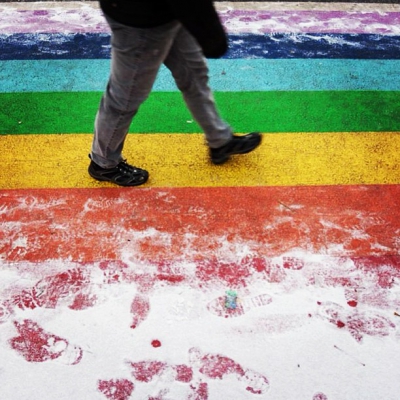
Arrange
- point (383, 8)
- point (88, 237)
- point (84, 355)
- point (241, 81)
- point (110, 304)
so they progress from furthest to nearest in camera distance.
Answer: point (383, 8) < point (241, 81) < point (88, 237) < point (110, 304) < point (84, 355)

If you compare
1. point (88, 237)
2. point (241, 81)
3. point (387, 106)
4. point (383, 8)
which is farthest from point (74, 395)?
point (383, 8)

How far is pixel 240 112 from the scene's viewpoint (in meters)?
3.18

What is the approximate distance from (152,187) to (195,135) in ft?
1.93

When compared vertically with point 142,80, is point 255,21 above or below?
below

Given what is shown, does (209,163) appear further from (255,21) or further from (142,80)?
(255,21)

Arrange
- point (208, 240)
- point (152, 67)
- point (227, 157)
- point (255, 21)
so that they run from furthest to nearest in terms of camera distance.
→ point (255, 21)
point (227, 157)
point (208, 240)
point (152, 67)

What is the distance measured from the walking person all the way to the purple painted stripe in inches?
77.1

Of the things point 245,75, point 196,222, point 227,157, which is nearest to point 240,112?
point 245,75

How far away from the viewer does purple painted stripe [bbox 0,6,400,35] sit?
408 cm

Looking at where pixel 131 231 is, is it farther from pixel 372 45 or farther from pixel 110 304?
pixel 372 45

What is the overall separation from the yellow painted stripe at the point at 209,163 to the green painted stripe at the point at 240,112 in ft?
0.32

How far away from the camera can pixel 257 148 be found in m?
2.88

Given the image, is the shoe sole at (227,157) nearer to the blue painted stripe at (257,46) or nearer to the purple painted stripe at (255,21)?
the blue painted stripe at (257,46)

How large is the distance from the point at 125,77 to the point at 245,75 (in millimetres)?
1717
